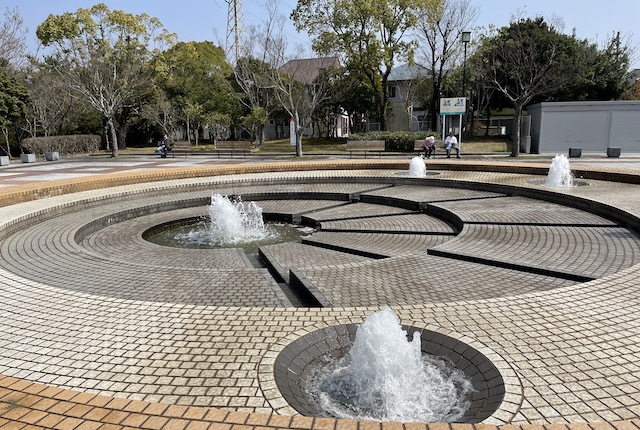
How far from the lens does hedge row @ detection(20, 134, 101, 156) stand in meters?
33.7

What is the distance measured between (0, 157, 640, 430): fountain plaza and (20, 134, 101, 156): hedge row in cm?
2540

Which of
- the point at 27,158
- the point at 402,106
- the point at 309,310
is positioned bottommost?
the point at 309,310

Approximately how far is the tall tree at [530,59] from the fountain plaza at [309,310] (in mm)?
21479

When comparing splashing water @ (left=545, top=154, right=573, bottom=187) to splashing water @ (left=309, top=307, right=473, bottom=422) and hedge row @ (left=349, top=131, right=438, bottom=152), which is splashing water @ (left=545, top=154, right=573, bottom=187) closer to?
splashing water @ (left=309, top=307, right=473, bottom=422)

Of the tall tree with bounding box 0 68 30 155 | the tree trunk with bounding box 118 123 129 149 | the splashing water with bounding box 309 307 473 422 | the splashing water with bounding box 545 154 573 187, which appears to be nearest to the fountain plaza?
the splashing water with bounding box 309 307 473 422

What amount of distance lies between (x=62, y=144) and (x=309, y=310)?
124 feet

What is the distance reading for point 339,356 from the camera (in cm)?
418

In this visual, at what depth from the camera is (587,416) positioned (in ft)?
10.1

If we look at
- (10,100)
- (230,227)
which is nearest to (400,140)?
(230,227)

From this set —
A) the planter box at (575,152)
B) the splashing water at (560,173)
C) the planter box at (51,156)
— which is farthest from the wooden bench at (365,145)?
the planter box at (51,156)

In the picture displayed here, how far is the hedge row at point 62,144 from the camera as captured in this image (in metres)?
33.7

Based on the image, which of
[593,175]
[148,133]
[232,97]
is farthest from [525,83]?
[148,133]

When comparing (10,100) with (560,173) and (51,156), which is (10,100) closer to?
(51,156)

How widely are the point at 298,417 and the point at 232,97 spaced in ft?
137
